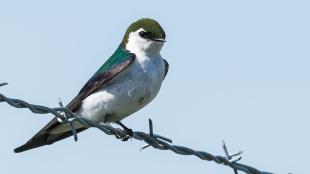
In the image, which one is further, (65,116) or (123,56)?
(123,56)

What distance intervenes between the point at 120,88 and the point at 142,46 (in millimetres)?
654

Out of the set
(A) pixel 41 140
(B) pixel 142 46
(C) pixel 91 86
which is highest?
(B) pixel 142 46

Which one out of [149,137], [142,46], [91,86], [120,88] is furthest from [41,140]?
[149,137]

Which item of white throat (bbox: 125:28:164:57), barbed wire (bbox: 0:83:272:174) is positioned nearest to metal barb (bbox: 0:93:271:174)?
barbed wire (bbox: 0:83:272:174)

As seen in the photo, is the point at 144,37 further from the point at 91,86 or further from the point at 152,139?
the point at 152,139

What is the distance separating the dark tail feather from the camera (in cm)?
730

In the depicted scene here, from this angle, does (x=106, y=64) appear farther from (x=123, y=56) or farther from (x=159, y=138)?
(x=159, y=138)

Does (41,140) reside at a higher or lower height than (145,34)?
lower

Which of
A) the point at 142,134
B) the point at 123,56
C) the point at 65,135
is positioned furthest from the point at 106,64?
the point at 142,134

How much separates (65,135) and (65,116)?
250cm

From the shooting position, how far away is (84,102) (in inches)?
302

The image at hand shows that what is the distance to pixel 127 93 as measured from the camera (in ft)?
24.0

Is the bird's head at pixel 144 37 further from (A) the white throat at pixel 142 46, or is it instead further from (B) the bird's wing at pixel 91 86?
(B) the bird's wing at pixel 91 86

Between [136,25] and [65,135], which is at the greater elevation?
[136,25]
